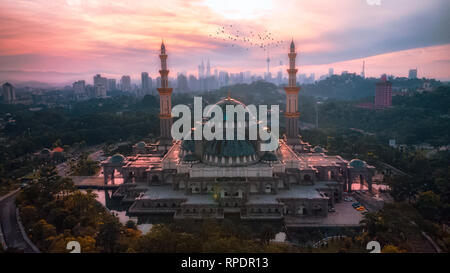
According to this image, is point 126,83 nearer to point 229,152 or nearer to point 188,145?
point 188,145

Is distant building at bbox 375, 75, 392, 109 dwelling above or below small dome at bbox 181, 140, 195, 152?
above

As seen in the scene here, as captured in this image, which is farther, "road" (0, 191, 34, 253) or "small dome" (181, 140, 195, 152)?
"small dome" (181, 140, 195, 152)

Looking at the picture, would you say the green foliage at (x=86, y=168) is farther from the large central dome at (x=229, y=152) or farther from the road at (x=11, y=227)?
the large central dome at (x=229, y=152)

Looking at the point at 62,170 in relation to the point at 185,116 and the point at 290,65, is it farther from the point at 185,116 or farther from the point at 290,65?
the point at 290,65

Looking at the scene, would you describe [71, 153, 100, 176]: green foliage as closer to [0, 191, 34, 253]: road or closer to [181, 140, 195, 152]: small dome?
[0, 191, 34, 253]: road

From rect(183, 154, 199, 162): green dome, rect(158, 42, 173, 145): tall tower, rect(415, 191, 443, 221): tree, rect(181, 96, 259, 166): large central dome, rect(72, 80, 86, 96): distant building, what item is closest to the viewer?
rect(415, 191, 443, 221): tree

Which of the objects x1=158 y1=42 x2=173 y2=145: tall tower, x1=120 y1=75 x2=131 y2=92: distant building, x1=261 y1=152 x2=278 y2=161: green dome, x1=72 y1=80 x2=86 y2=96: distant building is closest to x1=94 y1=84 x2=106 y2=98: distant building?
x1=72 y1=80 x2=86 y2=96: distant building

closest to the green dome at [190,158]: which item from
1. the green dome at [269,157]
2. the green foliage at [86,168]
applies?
the green dome at [269,157]
